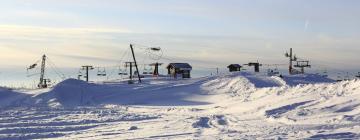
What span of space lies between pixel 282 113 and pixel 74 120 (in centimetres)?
826

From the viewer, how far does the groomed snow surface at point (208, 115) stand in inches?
641

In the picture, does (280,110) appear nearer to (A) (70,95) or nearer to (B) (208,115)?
(B) (208,115)

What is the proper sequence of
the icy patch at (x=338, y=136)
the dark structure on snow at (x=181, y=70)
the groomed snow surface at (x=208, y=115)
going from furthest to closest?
the dark structure on snow at (x=181, y=70) → the groomed snow surface at (x=208, y=115) → the icy patch at (x=338, y=136)

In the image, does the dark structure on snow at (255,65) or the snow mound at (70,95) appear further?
the dark structure on snow at (255,65)

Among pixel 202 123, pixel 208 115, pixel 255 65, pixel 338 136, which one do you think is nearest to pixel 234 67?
pixel 255 65

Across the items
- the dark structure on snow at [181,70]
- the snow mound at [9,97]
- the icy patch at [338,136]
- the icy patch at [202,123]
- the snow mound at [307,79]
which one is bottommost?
the snow mound at [9,97]

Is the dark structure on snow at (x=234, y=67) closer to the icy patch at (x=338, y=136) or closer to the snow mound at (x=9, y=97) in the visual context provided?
the snow mound at (x=9, y=97)

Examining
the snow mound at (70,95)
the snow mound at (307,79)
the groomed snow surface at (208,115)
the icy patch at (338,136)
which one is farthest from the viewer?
the snow mound at (307,79)

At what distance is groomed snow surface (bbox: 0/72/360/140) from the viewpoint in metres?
16.3

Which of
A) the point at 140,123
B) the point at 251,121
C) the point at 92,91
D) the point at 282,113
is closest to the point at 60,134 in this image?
the point at 140,123

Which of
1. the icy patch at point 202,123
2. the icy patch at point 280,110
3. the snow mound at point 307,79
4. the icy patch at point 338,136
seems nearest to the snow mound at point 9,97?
the snow mound at point 307,79

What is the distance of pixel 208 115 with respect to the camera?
22.6 metres

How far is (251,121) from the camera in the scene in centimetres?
1933

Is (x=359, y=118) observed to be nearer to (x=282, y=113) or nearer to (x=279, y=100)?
(x=282, y=113)
